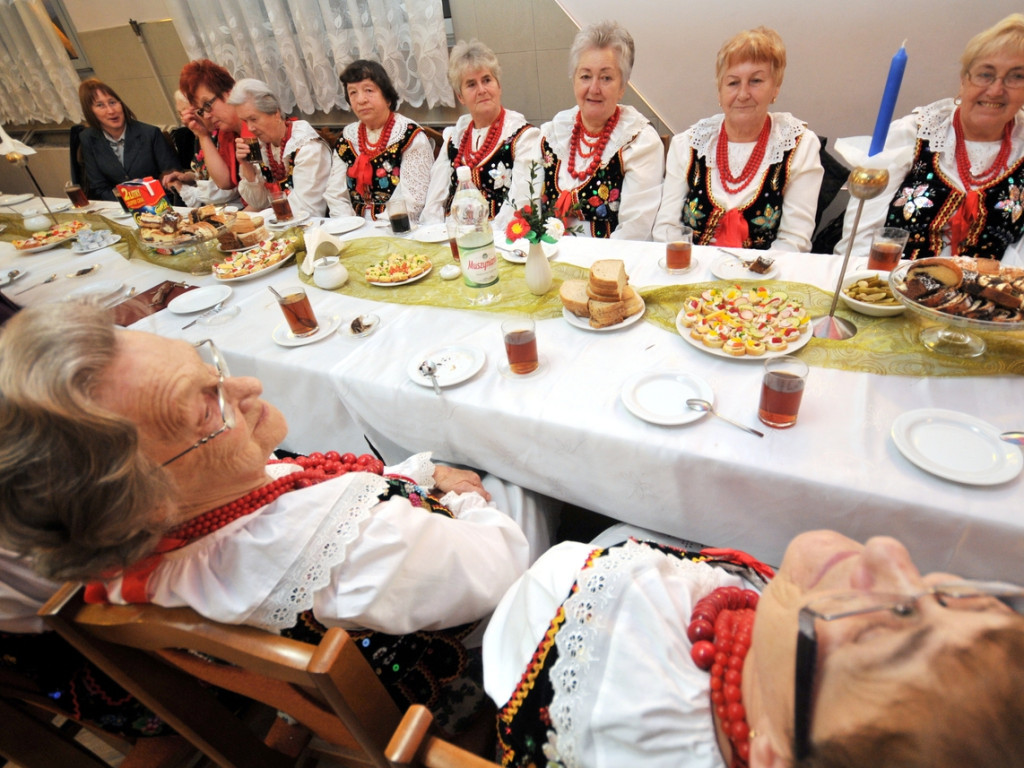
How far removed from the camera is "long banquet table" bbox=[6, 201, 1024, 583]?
0.82 meters

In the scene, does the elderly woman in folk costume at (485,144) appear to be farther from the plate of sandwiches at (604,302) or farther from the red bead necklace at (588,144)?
the plate of sandwiches at (604,302)

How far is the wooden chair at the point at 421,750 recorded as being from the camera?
0.45 m

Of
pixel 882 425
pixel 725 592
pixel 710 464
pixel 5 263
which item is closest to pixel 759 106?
pixel 882 425

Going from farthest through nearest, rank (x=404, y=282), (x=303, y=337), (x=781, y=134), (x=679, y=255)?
(x=781, y=134)
(x=404, y=282)
(x=679, y=255)
(x=303, y=337)

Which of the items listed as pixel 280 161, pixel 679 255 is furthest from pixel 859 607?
pixel 280 161

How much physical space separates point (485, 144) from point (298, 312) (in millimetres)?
1686

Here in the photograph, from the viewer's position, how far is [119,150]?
3.71 metres

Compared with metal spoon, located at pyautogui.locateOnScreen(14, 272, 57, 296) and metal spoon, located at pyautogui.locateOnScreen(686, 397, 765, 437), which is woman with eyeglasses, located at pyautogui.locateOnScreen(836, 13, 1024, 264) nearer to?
metal spoon, located at pyautogui.locateOnScreen(686, 397, 765, 437)

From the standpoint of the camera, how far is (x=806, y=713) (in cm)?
39

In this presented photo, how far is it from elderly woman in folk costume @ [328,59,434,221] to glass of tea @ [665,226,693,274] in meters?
1.85

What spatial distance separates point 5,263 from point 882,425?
3.81 meters

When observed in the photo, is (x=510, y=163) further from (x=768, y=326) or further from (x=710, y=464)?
(x=710, y=464)

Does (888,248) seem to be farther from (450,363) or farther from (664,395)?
(450,363)

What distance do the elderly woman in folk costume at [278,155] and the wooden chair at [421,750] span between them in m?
2.98
